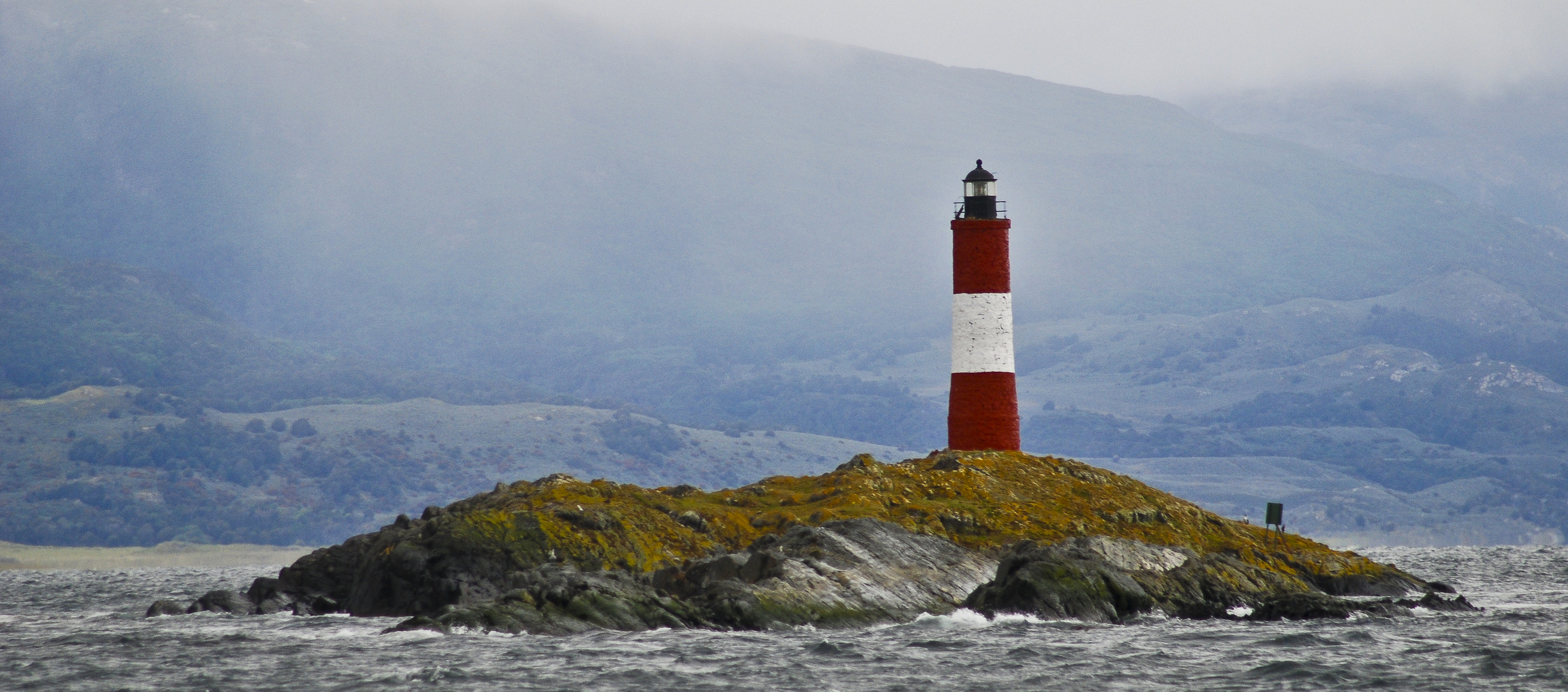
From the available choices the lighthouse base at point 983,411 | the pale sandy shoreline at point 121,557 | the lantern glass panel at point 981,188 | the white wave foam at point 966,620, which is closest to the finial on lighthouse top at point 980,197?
the lantern glass panel at point 981,188

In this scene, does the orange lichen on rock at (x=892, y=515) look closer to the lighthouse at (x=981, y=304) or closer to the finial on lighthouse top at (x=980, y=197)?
the lighthouse at (x=981, y=304)

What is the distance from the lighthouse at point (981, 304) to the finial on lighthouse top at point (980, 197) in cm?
2

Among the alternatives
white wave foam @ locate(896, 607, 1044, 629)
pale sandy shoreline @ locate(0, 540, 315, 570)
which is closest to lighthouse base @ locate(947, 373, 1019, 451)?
white wave foam @ locate(896, 607, 1044, 629)

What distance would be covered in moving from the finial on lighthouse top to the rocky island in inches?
301

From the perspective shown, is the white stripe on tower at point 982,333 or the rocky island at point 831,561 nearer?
the rocky island at point 831,561

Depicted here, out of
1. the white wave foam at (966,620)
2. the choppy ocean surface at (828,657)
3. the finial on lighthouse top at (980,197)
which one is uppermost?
the finial on lighthouse top at (980,197)

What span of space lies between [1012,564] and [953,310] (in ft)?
47.9

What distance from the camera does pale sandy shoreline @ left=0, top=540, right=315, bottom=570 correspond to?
16400 centimetres

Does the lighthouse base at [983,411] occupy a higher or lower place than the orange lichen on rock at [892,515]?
higher

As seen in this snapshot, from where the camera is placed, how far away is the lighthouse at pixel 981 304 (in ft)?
184

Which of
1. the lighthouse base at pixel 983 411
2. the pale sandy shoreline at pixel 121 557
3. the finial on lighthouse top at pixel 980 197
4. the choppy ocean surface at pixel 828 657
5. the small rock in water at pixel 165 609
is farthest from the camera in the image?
the pale sandy shoreline at pixel 121 557

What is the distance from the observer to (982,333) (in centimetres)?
5638

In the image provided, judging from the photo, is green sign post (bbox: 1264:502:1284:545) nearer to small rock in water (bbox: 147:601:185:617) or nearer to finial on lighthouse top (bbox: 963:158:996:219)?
finial on lighthouse top (bbox: 963:158:996:219)

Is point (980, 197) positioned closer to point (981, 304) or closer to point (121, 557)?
point (981, 304)
